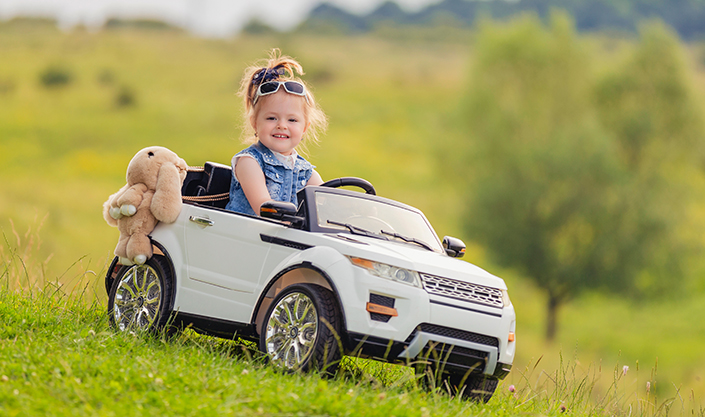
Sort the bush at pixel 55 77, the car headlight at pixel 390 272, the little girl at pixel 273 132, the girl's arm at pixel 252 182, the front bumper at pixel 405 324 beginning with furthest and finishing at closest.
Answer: the bush at pixel 55 77
the little girl at pixel 273 132
the girl's arm at pixel 252 182
the car headlight at pixel 390 272
the front bumper at pixel 405 324

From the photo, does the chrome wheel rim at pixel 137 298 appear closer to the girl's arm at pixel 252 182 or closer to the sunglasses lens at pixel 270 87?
the girl's arm at pixel 252 182

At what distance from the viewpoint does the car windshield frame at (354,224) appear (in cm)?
582

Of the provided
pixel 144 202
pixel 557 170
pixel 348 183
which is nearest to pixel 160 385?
pixel 144 202

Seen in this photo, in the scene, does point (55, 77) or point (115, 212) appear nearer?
point (115, 212)

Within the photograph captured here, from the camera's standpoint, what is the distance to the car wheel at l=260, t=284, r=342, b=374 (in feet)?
16.6

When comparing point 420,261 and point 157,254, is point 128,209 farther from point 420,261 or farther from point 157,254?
point 420,261

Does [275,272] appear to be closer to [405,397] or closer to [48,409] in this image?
[405,397]

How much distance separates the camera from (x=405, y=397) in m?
4.84

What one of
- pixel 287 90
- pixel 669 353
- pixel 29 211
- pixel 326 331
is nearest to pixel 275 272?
pixel 326 331

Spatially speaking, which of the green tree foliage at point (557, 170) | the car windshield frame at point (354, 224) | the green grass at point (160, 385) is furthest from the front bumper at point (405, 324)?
the green tree foliage at point (557, 170)

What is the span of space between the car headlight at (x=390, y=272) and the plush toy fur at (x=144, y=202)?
82.4 inches

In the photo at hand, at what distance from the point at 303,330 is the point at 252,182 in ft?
5.35

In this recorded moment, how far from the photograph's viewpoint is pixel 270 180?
6695 millimetres

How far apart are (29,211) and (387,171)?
24.1 meters
